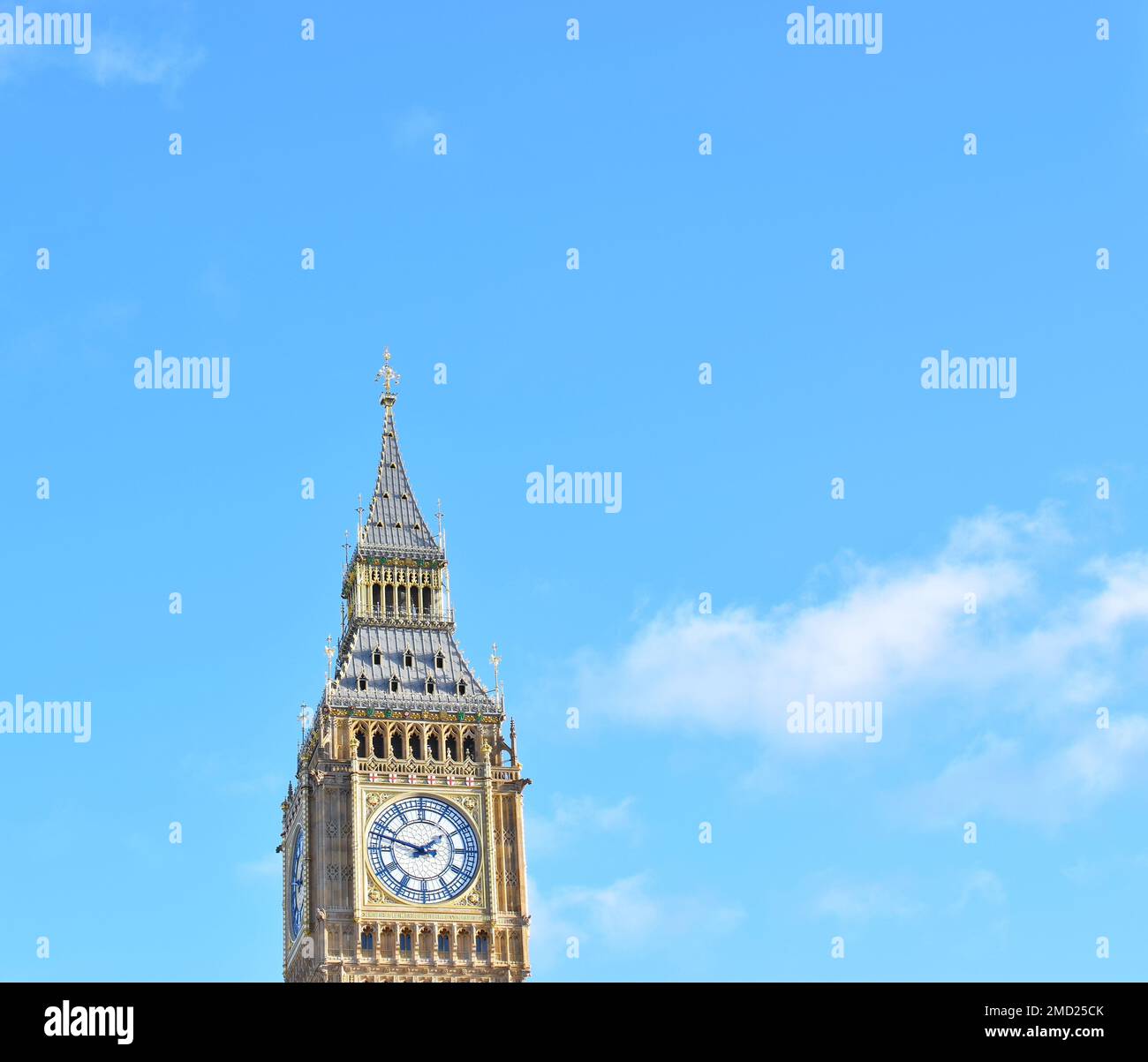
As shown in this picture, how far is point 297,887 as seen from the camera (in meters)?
126

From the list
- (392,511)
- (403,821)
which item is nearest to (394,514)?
(392,511)

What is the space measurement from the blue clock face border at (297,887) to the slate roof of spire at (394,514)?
17.9 m

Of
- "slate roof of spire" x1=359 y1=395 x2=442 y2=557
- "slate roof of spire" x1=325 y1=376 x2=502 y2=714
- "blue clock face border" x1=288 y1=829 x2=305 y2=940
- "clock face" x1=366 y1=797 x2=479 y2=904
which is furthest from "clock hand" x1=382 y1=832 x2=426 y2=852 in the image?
"slate roof of spire" x1=359 y1=395 x2=442 y2=557

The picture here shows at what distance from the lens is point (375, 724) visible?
126812mm

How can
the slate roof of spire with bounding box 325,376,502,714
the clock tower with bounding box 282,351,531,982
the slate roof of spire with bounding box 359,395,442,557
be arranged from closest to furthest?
the clock tower with bounding box 282,351,531,982, the slate roof of spire with bounding box 325,376,502,714, the slate roof of spire with bounding box 359,395,442,557

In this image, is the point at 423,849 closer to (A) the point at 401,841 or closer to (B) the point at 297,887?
(A) the point at 401,841

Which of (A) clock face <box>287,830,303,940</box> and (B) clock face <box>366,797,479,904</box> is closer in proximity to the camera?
(B) clock face <box>366,797,479,904</box>

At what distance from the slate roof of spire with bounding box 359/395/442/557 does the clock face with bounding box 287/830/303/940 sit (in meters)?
17.9

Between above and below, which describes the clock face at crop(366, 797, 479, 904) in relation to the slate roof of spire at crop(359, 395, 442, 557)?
below

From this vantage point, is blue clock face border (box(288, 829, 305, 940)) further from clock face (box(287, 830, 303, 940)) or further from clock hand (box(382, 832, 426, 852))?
clock hand (box(382, 832, 426, 852))

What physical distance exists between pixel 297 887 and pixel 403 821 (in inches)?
297

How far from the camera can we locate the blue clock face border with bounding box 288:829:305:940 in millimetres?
124938
